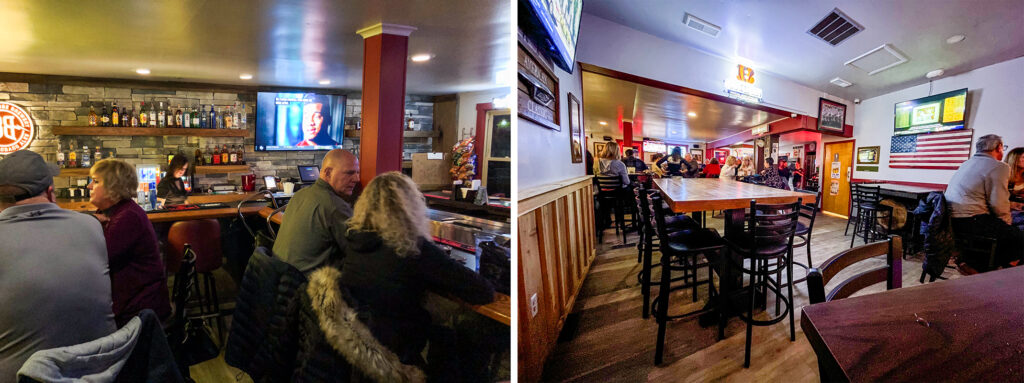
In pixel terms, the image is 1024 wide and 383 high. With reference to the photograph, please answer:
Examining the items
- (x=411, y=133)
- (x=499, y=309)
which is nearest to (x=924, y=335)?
(x=499, y=309)

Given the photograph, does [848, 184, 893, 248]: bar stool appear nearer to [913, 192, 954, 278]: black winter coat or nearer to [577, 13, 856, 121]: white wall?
[913, 192, 954, 278]: black winter coat

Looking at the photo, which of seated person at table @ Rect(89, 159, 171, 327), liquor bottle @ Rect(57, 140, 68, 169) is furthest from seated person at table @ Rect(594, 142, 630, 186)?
liquor bottle @ Rect(57, 140, 68, 169)

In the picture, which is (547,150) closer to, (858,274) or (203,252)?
(858,274)

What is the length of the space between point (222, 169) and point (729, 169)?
259 cm

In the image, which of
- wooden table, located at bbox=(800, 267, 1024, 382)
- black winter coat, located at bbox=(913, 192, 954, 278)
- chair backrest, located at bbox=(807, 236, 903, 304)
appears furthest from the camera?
black winter coat, located at bbox=(913, 192, 954, 278)

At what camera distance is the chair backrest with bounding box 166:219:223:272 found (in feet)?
4.07

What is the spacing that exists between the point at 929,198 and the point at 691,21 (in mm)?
1417

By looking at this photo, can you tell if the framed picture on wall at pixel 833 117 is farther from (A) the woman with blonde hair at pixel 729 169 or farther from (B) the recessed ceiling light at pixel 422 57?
(B) the recessed ceiling light at pixel 422 57

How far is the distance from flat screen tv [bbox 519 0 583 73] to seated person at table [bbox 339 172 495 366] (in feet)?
2.17

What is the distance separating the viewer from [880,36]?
1.56m

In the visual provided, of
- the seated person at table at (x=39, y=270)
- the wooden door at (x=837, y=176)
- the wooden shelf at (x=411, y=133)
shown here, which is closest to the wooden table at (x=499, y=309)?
the wooden shelf at (x=411, y=133)

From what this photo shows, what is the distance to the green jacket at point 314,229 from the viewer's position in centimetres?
124

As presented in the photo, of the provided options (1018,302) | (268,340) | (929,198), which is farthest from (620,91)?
(268,340)

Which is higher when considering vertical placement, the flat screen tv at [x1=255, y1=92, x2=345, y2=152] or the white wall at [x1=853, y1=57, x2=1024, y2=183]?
the white wall at [x1=853, y1=57, x2=1024, y2=183]
